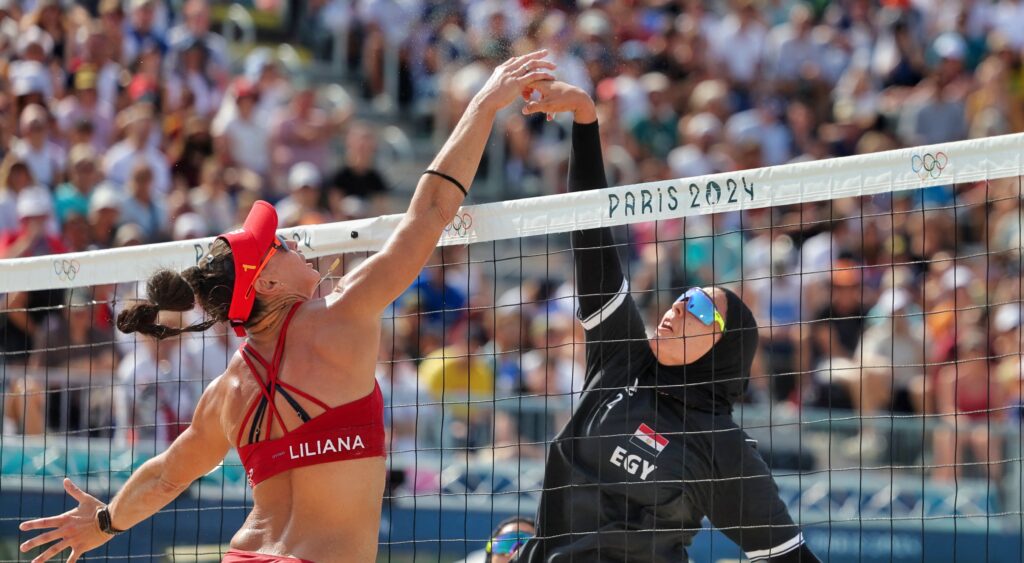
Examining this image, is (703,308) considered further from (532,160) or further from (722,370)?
(532,160)

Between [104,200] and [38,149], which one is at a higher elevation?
[38,149]

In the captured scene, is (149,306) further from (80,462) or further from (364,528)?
(80,462)

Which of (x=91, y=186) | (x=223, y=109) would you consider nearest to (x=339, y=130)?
(x=223, y=109)

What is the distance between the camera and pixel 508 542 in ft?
19.4

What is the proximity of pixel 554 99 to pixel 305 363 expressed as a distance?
1.22 metres

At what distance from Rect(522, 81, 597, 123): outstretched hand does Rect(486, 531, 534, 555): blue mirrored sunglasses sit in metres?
1.56

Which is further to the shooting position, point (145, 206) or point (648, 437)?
point (145, 206)

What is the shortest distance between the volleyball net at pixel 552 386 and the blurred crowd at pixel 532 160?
0.04 metres

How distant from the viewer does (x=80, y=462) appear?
864 centimetres

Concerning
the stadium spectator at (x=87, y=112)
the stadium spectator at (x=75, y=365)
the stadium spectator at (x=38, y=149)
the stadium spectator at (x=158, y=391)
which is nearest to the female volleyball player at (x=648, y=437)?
the stadium spectator at (x=158, y=391)

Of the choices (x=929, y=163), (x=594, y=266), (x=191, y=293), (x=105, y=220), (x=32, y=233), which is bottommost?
(x=191, y=293)

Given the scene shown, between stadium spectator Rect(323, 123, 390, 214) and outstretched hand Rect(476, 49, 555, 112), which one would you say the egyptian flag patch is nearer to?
outstretched hand Rect(476, 49, 555, 112)

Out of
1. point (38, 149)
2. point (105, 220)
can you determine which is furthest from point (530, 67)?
point (38, 149)

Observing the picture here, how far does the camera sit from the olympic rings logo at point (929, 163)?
4.82 m
